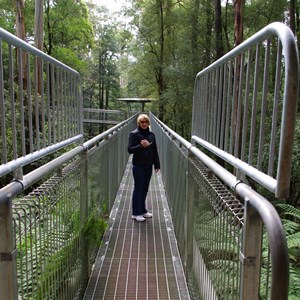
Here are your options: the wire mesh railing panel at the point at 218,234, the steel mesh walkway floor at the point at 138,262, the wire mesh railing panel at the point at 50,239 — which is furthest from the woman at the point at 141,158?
the wire mesh railing panel at the point at 218,234

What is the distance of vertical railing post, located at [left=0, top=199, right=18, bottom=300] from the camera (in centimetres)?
139

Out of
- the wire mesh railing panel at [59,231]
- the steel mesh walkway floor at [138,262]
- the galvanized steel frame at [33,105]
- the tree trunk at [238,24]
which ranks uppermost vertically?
the tree trunk at [238,24]

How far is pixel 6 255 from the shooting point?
4.58ft

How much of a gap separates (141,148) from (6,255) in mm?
3855

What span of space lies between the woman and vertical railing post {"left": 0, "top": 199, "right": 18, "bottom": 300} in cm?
378

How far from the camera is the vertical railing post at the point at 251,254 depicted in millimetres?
1333

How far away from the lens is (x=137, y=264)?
3936 mm

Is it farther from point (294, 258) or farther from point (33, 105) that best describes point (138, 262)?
point (33, 105)

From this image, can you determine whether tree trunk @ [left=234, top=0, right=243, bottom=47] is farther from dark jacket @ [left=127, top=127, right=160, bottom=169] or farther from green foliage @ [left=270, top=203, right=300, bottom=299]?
dark jacket @ [left=127, top=127, right=160, bottom=169]

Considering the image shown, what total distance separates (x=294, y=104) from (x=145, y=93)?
31.2 m

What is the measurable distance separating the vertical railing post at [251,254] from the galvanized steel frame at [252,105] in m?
0.15

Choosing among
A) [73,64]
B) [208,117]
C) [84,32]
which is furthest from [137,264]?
[84,32]

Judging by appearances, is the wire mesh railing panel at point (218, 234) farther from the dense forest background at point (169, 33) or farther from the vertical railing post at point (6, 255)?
the dense forest background at point (169, 33)

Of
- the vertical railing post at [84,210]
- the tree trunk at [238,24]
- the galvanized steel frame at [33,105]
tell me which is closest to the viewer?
the galvanized steel frame at [33,105]
